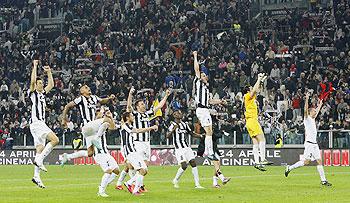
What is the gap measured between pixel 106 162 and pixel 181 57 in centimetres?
3041

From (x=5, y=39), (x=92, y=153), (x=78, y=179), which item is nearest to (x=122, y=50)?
(x=5, y=39)

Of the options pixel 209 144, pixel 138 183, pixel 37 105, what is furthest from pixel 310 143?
pixel 37 105

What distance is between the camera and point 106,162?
22156 millimetres

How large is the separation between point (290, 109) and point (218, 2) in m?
13.2

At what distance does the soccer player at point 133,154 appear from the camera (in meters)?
22.7

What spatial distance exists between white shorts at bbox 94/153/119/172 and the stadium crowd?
20527 mm

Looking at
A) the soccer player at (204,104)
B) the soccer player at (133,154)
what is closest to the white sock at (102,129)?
the soccer player at (133,154)

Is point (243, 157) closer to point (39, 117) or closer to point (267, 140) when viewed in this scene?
point (267, 140)

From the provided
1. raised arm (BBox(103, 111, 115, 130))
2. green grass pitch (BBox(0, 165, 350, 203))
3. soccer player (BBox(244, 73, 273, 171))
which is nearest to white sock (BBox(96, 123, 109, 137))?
raised arm (BBox(103, 111, 115, 130))

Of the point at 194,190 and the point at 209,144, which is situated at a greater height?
the point at 209,144

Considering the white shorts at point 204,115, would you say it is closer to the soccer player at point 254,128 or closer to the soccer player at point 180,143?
the soccer player at point 180,143

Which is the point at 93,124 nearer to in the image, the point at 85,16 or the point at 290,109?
the point at 290,109

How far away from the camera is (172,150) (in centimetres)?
4450

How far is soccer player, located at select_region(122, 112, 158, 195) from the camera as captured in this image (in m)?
22.7
